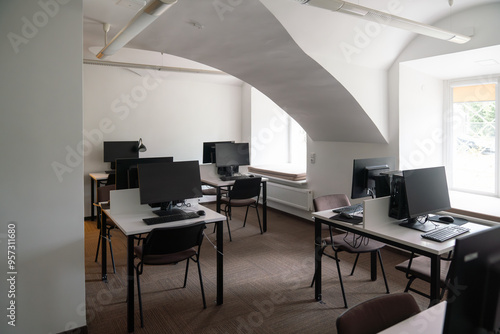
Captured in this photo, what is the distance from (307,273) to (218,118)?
4640 millimetres

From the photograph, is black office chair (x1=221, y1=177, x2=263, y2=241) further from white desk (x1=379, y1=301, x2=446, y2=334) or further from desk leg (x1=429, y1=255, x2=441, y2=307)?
white desk (x1=379, y1=301, x2=446, y2=334)

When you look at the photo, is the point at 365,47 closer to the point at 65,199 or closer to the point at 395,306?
the point at 395,306

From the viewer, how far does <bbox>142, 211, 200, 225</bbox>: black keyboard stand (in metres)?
2.92

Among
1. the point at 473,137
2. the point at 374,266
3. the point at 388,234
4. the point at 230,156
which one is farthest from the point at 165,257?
the point at 473,137

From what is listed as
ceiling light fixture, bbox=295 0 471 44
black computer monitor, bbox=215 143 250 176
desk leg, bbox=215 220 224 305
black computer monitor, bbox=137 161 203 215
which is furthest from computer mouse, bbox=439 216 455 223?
black computer monitor, bbox=215 143 250 176

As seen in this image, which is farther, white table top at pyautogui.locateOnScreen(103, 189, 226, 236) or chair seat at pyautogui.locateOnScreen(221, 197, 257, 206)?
chair seat at pyautogui.locateOnScreen(221, 197, 257, 206)

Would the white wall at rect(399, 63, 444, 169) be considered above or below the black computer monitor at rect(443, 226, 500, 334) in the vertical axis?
above

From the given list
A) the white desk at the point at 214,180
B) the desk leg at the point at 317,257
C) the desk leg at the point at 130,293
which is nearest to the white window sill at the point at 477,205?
the desk leg at the point at 317,257

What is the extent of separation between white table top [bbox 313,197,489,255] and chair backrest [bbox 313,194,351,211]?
358 millimetres

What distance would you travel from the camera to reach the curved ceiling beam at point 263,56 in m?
3.10

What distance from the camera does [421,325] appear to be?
1.42 metres

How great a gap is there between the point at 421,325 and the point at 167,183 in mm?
2396

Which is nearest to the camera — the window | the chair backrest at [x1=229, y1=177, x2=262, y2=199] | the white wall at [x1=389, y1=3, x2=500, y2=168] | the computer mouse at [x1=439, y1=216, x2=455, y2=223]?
the computer mouse at [x1=439, y1=216, x2=455, y2=223]

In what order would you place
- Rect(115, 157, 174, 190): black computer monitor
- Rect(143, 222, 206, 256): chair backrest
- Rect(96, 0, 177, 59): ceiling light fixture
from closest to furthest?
Rect(96, 0, 177, 59): ceiling light fixture, Rect(143, 222, 206, 256): chair backrest, Rect(115, 157, 174, 190): black computer monitor
